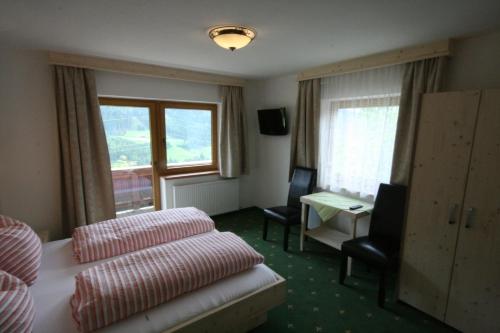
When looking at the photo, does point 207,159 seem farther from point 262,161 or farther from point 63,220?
point 63,220

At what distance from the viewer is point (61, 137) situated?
2885 millimetres

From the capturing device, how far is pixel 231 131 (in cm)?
420

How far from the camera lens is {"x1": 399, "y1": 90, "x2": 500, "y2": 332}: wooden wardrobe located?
5.86ft

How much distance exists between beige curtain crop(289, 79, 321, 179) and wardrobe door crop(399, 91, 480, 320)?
1.54 m

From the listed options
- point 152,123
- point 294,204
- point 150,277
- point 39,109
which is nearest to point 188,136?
point 152,123

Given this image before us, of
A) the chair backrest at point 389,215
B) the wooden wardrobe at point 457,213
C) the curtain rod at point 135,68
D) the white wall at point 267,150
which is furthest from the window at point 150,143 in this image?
the wooden wardrobe at point 457,213

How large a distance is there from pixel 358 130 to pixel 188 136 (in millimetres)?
2527

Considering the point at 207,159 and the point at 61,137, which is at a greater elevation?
the point at 61,137

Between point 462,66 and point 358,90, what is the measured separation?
3.20 ft

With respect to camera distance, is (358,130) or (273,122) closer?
(358,130)

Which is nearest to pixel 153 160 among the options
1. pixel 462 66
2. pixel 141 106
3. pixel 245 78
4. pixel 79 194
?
pixel 141 106

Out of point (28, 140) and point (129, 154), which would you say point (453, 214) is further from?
point (28, 140)

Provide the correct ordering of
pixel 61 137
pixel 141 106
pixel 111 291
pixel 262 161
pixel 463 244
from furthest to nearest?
pixel 262 161 → pixel 141 106 → pixel 61 137 → pixel 463 244 → pixel 111 291

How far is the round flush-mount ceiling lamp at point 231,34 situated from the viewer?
6.53ft
